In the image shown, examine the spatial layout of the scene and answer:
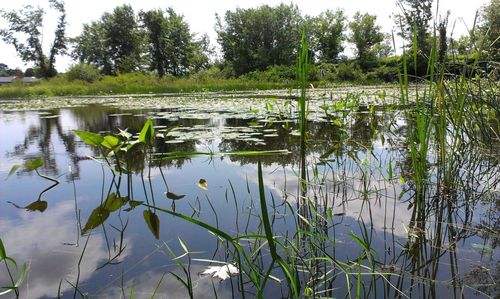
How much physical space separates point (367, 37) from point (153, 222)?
35481mm

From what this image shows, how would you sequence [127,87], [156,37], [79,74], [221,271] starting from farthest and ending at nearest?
[156,37] < [79,74] < [127,87] < [221,271]

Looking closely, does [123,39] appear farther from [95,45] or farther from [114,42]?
[95,45]

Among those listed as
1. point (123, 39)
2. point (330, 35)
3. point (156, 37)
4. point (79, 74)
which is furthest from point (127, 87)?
point (330, 35)

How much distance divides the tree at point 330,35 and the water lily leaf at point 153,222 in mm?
33423

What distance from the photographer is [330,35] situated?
33500 millimetres

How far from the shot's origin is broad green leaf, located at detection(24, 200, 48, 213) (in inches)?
59.9

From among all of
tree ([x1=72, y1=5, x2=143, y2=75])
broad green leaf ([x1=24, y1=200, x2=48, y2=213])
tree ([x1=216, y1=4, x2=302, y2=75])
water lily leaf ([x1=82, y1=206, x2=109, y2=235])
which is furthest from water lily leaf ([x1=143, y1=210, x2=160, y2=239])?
tree ([x1=72, y1=5, x2=143, y2=75])

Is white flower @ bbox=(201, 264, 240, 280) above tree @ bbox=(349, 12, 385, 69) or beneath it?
beneath

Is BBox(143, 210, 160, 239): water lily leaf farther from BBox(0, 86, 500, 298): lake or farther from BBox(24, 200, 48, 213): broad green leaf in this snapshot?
BBox(24, 200, 48, 213): broad green leaf

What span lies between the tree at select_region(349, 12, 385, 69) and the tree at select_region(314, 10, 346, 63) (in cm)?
127

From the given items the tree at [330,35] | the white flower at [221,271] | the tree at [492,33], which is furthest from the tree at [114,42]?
the white flower at [221,271]

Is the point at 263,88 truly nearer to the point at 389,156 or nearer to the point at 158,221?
the point at 389,156

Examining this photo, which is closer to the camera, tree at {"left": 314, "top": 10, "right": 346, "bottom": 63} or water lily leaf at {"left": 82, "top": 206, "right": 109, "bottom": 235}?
water lily leaf at {"left": 82, "top": 206, "right": 109, "bottom": 235}

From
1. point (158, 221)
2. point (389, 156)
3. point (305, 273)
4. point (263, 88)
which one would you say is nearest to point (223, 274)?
point (305, 273)
